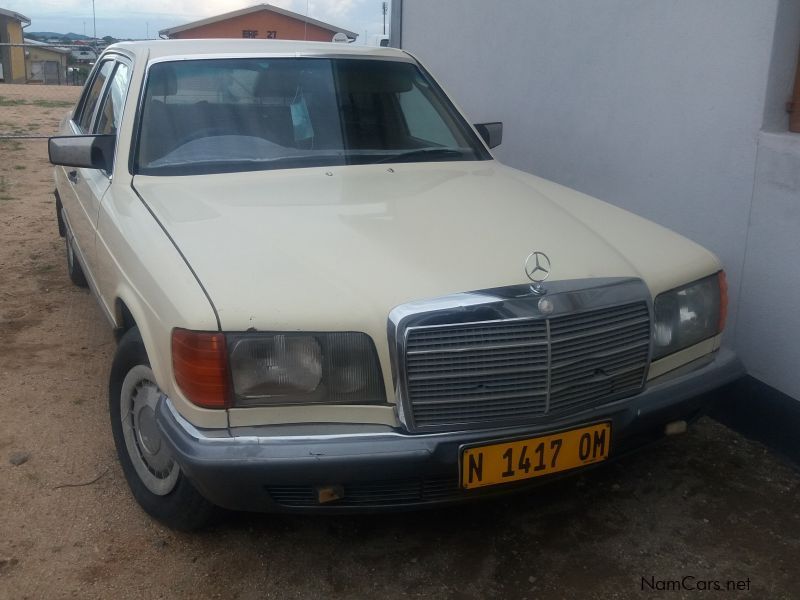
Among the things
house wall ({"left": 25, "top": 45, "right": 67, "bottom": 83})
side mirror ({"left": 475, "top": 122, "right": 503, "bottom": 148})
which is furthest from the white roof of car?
house wall ({"left": 25, "top": 45, "right": 67, "bottom": 83})

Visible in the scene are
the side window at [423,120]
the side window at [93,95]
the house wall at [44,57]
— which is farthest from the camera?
the house wall at [44,57]

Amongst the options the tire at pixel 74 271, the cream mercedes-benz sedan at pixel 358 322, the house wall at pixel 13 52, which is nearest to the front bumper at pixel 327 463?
the cream mercedes-benz sedan at pixel 358 322

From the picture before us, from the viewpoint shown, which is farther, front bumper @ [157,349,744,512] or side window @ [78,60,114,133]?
side window @ [78,60,114,133]

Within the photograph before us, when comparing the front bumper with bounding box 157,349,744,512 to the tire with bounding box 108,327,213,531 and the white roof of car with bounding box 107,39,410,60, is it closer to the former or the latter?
the tire with bounding box 108,327,213,531

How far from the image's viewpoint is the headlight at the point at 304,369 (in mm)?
2463

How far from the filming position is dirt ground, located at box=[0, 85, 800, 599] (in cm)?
282

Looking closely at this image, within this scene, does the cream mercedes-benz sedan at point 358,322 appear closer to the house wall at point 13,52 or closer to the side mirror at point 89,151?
the side mirror at point 89,151

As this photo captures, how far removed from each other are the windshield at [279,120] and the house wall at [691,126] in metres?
0.95

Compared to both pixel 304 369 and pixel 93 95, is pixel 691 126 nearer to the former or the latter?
pixel 304 369

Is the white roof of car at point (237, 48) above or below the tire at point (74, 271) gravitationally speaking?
above

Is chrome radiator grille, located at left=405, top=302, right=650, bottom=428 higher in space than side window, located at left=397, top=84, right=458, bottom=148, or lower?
lower

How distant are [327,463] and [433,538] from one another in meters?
0.83

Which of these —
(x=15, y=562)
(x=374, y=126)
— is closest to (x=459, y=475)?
(x=15, y=562)

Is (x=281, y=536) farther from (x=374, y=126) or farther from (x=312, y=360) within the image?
(x=374, y=126)
